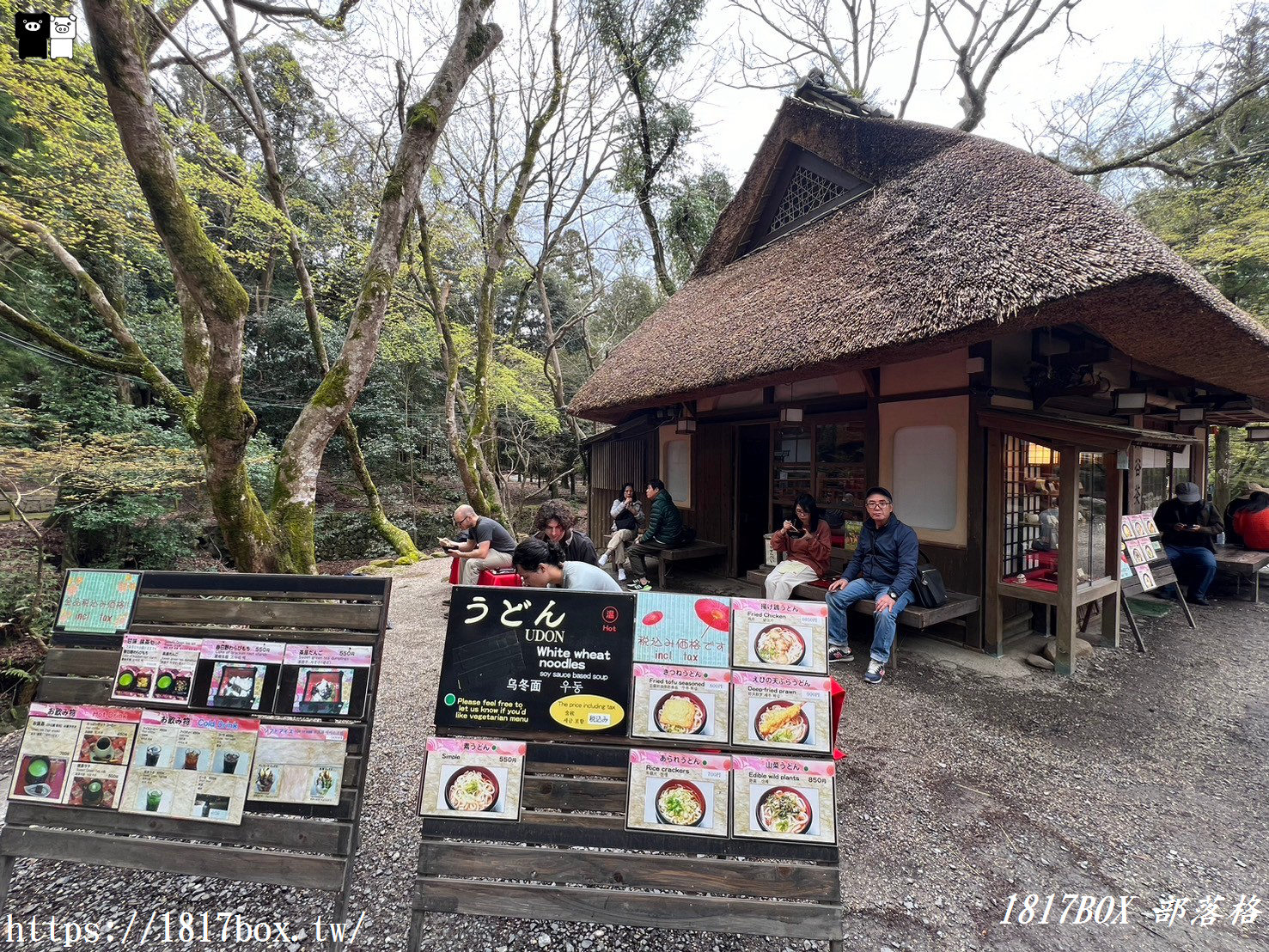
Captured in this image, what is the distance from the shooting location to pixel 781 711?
177 cm

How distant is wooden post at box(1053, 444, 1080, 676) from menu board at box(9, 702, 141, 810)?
578 centimetres

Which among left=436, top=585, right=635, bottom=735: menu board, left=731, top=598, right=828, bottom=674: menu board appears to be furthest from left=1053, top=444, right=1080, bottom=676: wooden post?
left=436, top=585, right=635, bottom=735: menu board

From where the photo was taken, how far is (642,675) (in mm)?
1810

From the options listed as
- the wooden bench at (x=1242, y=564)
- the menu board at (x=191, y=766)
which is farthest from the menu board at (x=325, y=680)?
the wooden bench at (x=1242, y=564)

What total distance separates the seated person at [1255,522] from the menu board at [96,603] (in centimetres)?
1144

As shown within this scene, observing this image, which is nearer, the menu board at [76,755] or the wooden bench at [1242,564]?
the menu board at [76,755]

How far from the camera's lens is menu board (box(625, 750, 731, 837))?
1697 mm

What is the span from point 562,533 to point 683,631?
200 cm

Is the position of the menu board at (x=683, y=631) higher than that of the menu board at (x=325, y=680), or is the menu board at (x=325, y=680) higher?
the menu board at (x=683, y=631)

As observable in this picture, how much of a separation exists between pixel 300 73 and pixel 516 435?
9228 mm

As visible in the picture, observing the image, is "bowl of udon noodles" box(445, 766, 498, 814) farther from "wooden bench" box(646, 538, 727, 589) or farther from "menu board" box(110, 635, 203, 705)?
"wooden bench" box(646, 538, 727, 589)

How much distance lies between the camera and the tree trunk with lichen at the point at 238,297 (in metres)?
3.05

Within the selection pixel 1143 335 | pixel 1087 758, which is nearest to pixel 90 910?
pixel 1087 758

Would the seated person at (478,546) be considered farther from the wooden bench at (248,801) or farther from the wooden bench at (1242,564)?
the wooden bench at (1242,564)
